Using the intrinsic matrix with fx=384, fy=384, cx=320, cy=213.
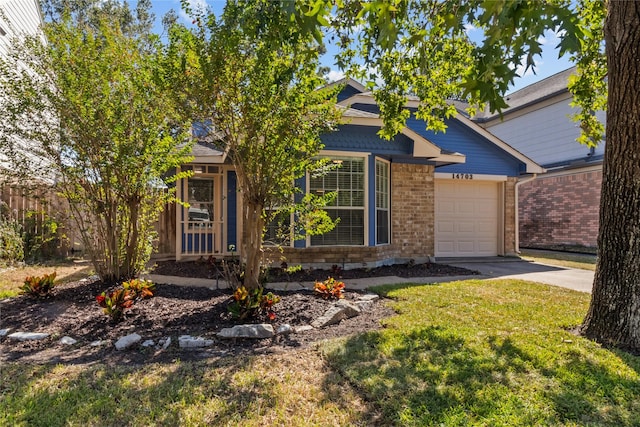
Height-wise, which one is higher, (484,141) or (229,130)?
(484,141)

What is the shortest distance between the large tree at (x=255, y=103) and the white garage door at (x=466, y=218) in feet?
24.9

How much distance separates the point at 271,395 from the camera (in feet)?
9.24

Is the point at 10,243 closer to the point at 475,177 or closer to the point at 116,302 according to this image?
the point at 116,302

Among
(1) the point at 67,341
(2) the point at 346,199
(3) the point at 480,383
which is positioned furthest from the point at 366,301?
(1) the point at 67,341

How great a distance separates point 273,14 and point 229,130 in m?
1.54

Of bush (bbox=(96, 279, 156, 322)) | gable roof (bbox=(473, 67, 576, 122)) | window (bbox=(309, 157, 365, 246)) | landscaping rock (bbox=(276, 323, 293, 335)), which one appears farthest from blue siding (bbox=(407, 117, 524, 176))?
bush (bbox=(96, 279, 156, 322))

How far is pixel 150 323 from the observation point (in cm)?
452

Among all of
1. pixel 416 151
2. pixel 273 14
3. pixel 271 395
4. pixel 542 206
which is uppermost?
pixel 273 14

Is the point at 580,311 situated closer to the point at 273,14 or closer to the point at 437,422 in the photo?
the point at 437,422

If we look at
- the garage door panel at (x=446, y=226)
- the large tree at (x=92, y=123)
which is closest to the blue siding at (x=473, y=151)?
the garage door panel at (x=446, y=226)

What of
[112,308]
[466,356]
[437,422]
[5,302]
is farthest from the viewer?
[5,302]

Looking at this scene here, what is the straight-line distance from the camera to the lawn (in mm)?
2521

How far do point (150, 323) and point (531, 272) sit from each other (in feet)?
27.3

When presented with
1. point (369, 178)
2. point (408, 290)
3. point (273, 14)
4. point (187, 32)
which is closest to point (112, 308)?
point (187, 32)
